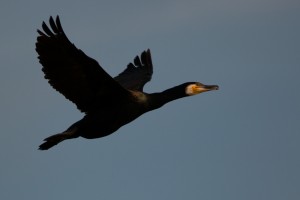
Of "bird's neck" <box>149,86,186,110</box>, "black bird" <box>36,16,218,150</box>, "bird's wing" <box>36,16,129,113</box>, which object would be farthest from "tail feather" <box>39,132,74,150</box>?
"bird's neck" <box>149,86,186,110</box>

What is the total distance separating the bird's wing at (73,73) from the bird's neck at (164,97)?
66 centimetres

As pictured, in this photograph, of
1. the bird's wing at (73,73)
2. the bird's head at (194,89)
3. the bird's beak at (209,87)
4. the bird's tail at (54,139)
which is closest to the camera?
the bird's wing at (73,73)

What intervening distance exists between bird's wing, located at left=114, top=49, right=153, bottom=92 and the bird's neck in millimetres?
1416

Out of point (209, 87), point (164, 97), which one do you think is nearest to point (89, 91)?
point (164, 97)

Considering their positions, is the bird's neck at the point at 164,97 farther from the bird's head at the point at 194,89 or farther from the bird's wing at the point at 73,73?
the bird's wing at the point at 73,73

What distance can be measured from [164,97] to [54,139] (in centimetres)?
246

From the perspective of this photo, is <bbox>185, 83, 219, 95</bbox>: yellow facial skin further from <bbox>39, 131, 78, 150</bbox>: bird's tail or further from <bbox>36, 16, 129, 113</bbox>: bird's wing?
<bbox>39, 131, 78, 150</bbox>: bird's tail

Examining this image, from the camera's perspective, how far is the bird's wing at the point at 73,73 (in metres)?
17.1

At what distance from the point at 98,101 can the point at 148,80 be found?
2.80m

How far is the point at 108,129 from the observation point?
1809 centimetres

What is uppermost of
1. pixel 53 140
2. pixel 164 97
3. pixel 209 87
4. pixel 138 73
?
pixel 138 73

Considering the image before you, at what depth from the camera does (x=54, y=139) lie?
17641mm

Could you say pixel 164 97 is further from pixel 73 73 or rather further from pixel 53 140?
pixel 53 140

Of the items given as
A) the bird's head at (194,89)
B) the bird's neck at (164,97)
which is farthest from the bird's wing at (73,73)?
the bird's head at (194,89)
